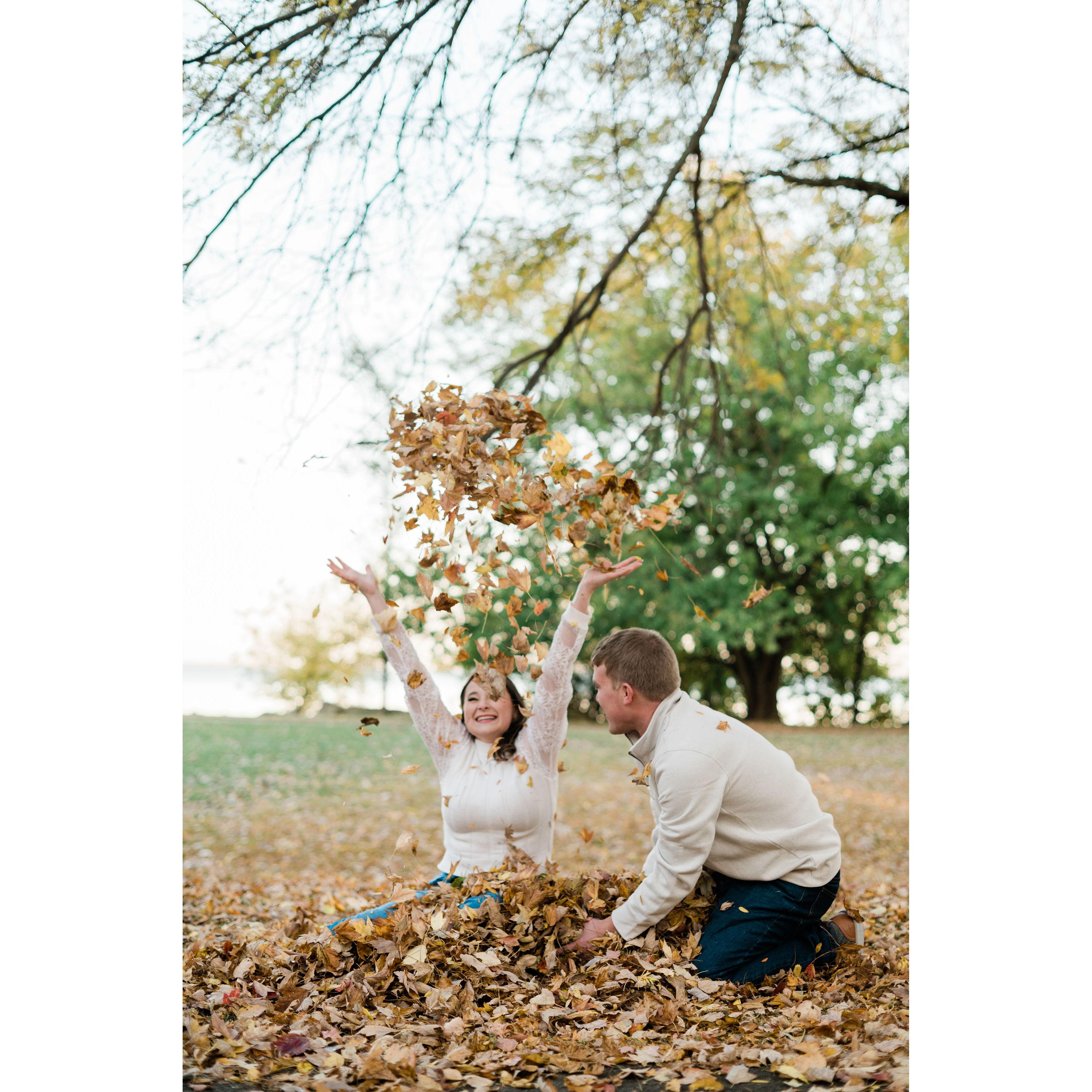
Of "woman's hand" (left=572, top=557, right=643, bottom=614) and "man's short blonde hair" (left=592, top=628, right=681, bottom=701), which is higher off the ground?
"woman's hand" (left=572, top=557, right=643, bottom=614)

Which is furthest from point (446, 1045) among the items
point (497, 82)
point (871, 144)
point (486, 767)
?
point (871, 144)

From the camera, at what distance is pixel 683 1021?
99.2 inches

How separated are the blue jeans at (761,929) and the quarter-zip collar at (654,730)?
0.47m

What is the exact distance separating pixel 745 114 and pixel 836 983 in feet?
11.8

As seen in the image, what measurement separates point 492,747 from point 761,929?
3.25 feet

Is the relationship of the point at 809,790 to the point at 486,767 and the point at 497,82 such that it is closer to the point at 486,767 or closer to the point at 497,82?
the point at 486,767

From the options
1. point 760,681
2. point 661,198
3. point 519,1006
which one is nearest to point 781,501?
point 760,681

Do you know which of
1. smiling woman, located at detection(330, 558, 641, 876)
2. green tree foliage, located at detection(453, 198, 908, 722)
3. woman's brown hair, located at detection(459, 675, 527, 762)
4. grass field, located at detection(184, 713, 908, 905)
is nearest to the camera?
smiling woman, located at detection(330, 558, 641, 876)

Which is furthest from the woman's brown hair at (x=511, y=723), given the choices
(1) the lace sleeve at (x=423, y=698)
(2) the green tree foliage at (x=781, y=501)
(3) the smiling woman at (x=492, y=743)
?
(2) the green tree foliage at (x=781, y=501)

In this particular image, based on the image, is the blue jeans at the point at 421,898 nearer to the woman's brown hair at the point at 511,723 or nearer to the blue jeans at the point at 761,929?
the woman's brown hair at the point at 511,723

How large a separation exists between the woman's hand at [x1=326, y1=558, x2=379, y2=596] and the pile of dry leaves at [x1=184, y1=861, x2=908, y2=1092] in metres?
0.93

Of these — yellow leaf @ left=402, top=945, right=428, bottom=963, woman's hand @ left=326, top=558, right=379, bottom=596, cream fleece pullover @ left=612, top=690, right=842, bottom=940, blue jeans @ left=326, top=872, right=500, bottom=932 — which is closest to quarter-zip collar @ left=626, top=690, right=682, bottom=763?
cream fleece pullover @ left=612, top=690, right=842, bottom=940

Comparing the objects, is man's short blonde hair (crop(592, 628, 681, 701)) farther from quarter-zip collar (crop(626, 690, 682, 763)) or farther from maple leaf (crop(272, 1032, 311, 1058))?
maple leaf (crop(272, 1032, 311, 1058))

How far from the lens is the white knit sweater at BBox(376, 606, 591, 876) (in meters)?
3.12
